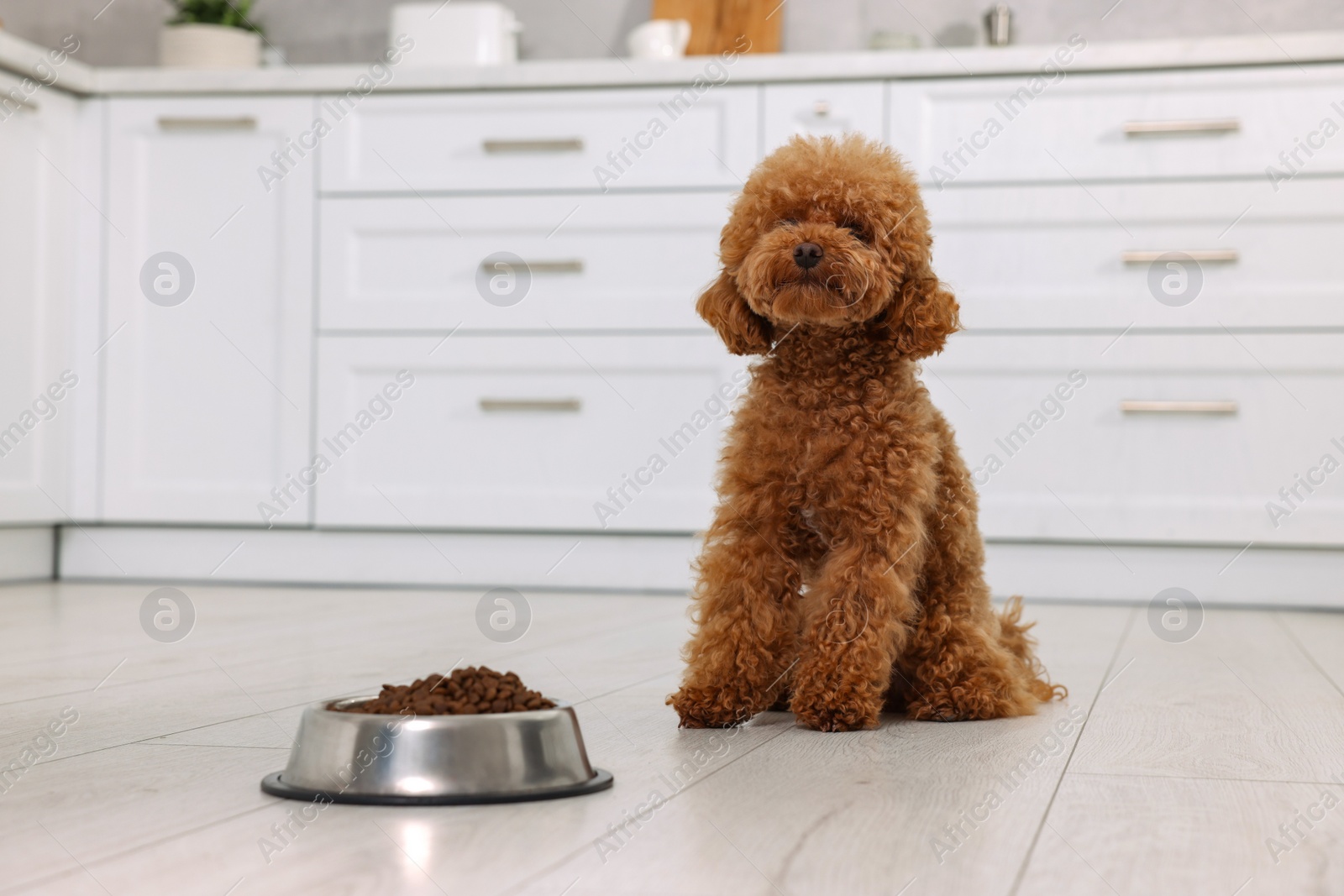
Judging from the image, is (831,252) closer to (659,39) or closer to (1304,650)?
(1304,650)

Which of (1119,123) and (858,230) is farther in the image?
(1119,123)

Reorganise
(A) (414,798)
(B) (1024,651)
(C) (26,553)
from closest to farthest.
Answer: (A) (414,798)
(B) (1024,651)
(C) (26,553)

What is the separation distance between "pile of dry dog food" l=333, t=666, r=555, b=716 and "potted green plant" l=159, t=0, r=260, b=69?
9.73 feet

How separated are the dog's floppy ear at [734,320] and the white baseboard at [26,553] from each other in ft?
7.79

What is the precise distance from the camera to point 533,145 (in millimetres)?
3344

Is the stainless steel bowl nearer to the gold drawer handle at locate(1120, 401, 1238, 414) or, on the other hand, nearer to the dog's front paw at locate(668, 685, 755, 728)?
the dog's front paw at locate(668, 685, 755, 728)

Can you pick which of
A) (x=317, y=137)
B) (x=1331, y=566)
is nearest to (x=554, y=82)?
(x=317, y=137)

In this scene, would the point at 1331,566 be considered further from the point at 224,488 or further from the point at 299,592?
the point at 224,488

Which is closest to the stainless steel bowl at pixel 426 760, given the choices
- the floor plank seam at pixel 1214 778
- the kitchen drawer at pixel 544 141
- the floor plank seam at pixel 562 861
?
the floor plank seam at pixel 562 861

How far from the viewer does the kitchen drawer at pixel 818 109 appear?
3.24 metres

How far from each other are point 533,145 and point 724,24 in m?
0.82

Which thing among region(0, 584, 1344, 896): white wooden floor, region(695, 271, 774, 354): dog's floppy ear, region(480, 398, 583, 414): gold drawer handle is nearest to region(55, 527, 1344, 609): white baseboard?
region(480, 398, 583, 414): gold drawer handle

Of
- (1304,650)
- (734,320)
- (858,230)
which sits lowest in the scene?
(1304,650)

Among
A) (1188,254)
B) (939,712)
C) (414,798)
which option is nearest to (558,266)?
(1188,254)
